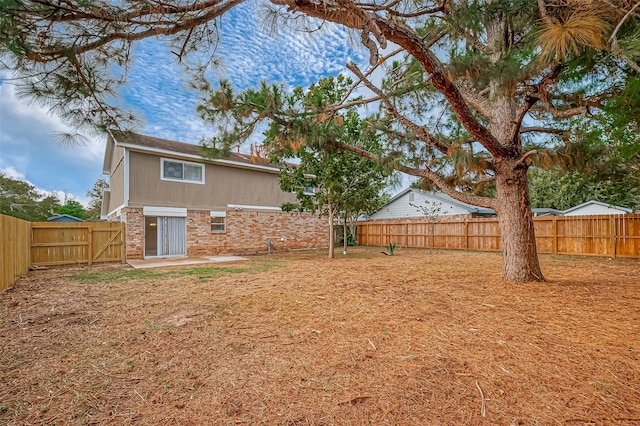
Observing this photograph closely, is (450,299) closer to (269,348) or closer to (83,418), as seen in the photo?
(269,348)

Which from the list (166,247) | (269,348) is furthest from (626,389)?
(166,247)

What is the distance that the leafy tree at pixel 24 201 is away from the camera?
56.5 feet

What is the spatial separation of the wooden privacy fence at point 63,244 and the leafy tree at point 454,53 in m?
5.34

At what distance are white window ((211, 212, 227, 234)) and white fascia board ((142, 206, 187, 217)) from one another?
1272mm

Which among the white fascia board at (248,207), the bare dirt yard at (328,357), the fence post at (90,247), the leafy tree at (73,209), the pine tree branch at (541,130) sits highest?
the pine tree branch at (541,130)

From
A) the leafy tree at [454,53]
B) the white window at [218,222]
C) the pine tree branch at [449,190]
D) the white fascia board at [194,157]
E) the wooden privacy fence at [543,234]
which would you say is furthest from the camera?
the white window at [218,222]

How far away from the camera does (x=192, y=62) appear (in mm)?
4023

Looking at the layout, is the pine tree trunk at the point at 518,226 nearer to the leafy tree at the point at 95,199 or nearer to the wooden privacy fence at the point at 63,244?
the wooden privacy fence at the point at 63,244

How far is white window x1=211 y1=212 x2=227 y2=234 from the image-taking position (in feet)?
42.7

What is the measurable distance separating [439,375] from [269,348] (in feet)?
5.17

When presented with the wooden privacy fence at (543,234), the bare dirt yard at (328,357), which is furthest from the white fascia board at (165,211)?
the wooden privacy fence at (543,234)

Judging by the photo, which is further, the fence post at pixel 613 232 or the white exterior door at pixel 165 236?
Answer: the white exterior door at pixel 165 236

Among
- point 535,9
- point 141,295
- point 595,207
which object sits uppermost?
point 535,9

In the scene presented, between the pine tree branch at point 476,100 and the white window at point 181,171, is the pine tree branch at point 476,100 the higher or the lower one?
the higher one
